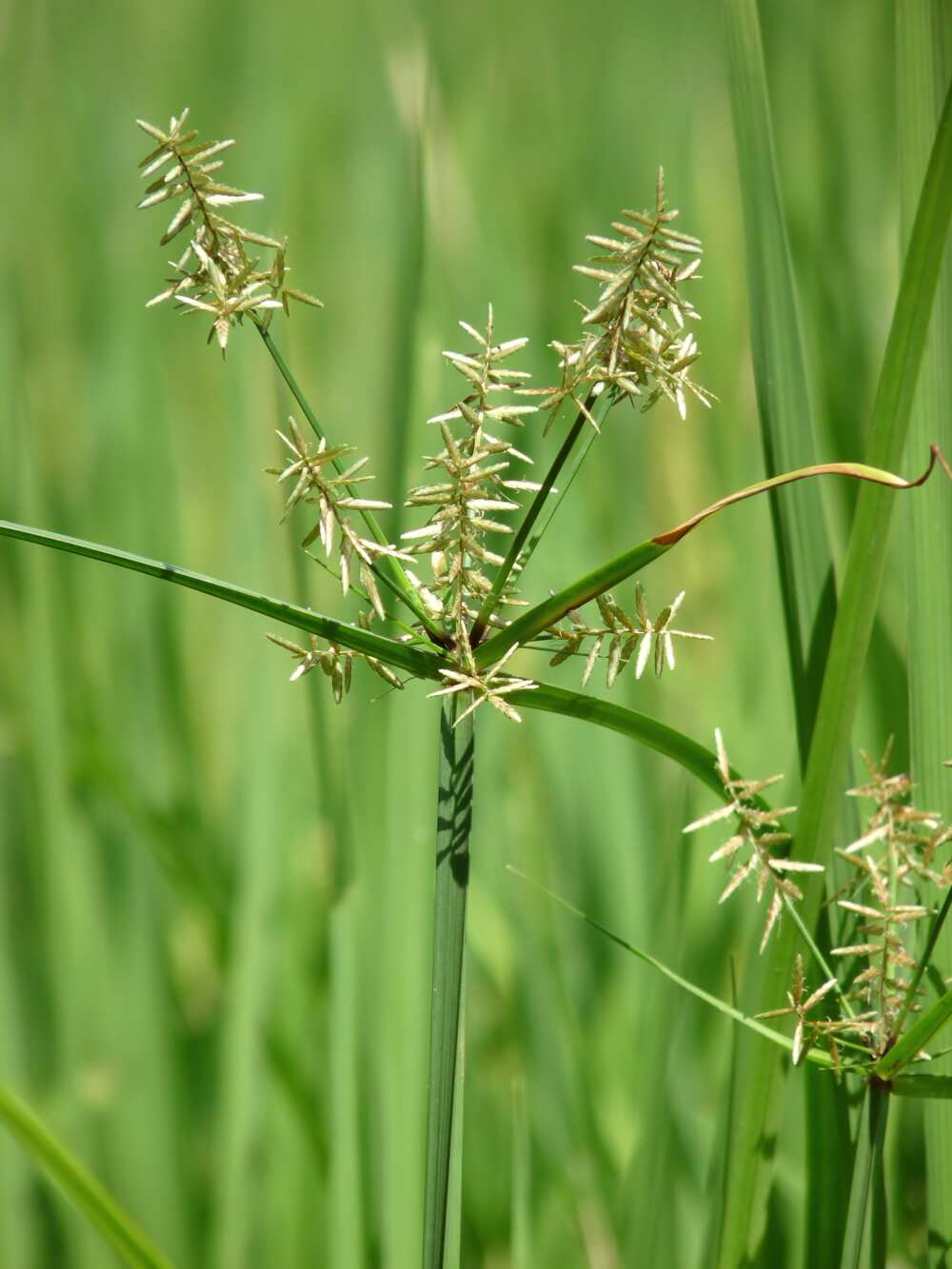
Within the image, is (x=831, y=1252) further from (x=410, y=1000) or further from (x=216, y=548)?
(x=216, y=548)

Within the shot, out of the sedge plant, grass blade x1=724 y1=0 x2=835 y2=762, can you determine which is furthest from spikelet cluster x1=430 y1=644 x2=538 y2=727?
grass blade x1=724 y1=0 x2=835 y2=762

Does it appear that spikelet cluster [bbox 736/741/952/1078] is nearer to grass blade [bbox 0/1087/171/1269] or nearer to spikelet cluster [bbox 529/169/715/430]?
spikelet cluster [bbox 529/169/715/430]

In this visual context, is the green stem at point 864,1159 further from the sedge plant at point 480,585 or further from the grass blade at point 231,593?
the grass blade at point 231,593

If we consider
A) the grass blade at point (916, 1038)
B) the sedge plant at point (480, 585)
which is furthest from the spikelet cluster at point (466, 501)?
the grass blade at point (916, 1038)

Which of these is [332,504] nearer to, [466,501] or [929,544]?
[466,501]

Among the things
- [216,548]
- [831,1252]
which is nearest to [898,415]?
[831,1252]
